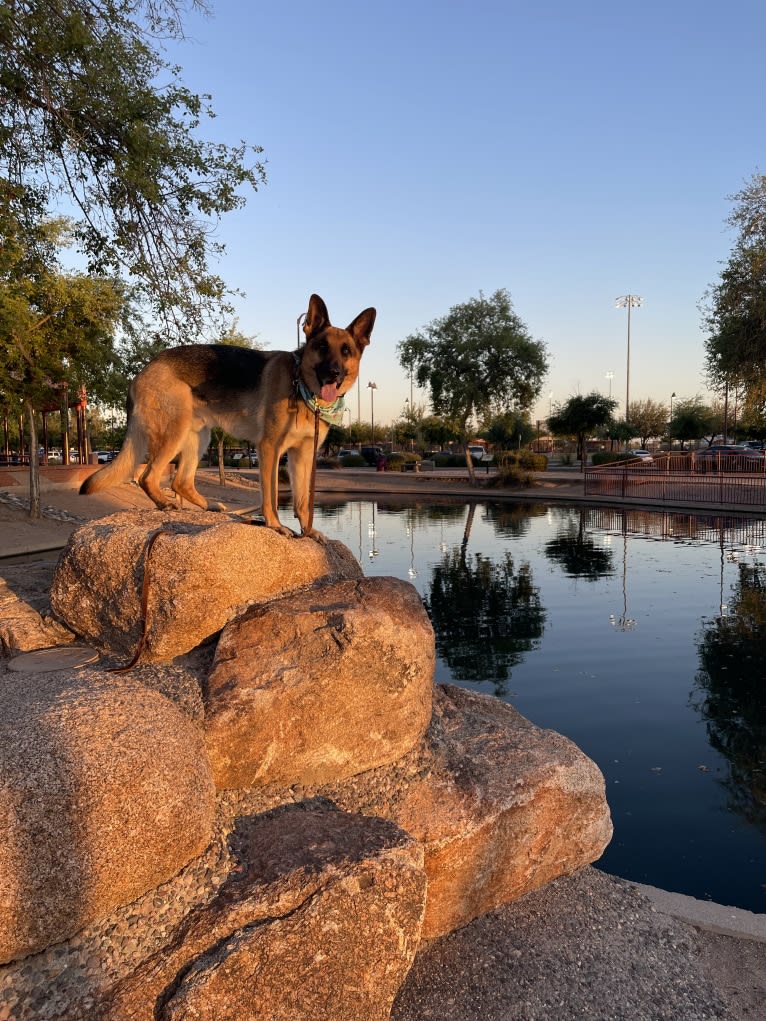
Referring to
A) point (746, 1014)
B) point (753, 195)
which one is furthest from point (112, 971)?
point (753, 195)

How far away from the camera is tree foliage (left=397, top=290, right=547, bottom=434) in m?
41.9

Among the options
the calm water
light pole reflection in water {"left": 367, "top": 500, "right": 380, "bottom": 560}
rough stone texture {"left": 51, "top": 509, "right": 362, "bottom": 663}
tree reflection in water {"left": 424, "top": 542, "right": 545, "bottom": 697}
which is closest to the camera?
rough stone texture {"left": 51, "top": 509, "right": 362, "bottom": 663}

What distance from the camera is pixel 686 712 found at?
8.48 meters

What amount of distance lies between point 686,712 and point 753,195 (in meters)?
27.2

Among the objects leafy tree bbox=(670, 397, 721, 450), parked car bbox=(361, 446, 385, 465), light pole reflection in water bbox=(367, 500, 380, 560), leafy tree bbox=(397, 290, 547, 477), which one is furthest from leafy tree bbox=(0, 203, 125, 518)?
leafy tree bbox=(670, 397, 721, 450)

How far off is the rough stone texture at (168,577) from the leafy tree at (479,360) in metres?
38.6

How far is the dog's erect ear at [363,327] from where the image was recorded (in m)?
4.62

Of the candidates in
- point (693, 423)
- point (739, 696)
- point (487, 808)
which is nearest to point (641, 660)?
point (739, 696)

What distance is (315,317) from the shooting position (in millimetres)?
4492

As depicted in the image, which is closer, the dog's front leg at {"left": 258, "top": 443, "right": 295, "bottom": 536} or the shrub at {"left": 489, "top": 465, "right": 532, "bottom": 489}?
the dog's front leg at {"left": 258, "top": 443, "right": 295, "bottom": 536}

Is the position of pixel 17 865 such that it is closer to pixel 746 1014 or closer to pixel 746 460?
pixel 746 1014

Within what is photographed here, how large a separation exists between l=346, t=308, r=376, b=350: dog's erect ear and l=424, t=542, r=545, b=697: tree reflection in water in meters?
5.85

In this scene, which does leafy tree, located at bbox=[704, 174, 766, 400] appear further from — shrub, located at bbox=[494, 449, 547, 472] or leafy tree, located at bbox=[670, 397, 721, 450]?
leafy tree, located at bbox=[670, 397, 721, 450]

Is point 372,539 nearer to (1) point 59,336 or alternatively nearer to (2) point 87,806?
(1) point 59,336
